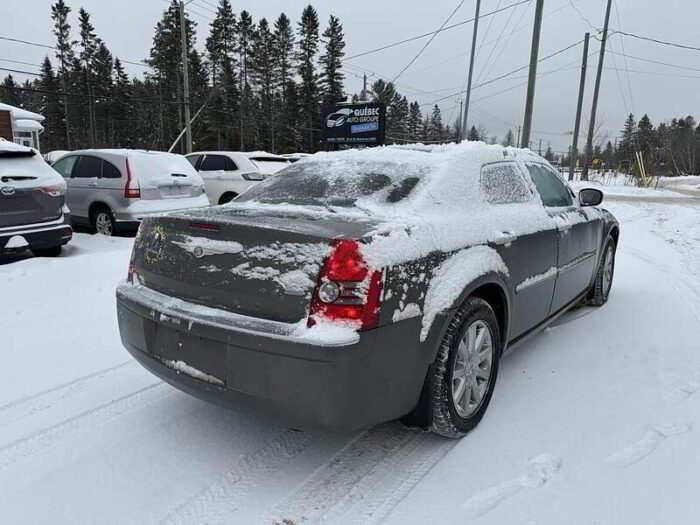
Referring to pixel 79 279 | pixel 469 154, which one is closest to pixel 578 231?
pixel 469 154

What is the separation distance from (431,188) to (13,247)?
5.48 meters

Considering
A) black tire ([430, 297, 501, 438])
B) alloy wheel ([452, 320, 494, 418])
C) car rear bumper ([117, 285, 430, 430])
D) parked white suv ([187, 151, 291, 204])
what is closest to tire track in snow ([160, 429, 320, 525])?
car rear bumper ([117, 285, 430, 430])

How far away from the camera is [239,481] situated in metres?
2.50

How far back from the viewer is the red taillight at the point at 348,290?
2.23 meters

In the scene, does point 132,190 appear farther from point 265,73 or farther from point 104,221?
point 265,73

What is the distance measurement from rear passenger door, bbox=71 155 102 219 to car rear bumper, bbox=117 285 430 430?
733 centimetres

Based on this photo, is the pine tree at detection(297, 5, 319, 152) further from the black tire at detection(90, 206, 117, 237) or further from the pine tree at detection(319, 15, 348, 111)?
the black tire at detection(90, 206, 117, 237)

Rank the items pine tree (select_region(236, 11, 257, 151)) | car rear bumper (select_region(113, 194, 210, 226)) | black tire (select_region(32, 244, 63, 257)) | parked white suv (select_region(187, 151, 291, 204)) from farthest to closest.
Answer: pine tree (select_region(236, 11, 257, 151))
parked white suv (select_region(187, 151, 291, 204))
car rear bumper (select_region(113, 194, 210, 226))
black tire (select_region(32, 244, 63, 257))

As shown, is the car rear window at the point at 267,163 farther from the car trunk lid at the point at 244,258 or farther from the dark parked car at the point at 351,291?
the car trunk lid at the point at 244,258

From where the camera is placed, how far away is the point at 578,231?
443 centimetres

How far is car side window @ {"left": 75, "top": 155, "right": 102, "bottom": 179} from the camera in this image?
9.06 m

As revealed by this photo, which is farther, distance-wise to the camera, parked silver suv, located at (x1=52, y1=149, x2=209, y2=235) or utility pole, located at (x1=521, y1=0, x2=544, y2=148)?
utility pole, located at (x1=521, y1=0, x2=544, y2=148)

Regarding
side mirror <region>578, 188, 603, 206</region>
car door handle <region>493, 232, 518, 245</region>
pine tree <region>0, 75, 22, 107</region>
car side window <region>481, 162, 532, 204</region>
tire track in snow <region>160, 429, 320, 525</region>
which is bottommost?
tire track in snow <region>160, 429, 320, 525</region>

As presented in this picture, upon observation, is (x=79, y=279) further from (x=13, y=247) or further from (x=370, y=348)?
(x=370, y=348)
